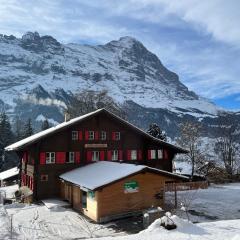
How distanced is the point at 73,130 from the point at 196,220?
1764cm

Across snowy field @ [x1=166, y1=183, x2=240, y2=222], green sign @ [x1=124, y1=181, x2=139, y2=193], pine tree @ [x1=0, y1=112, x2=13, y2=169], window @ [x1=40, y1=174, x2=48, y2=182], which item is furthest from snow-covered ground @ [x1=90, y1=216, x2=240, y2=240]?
pine tree @ [x1=0, y1=112, x2=13, y2=169]

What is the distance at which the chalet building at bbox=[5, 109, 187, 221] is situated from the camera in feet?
99.5

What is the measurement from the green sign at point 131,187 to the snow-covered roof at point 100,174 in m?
0.93

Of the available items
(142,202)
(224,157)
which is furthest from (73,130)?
(224,157)

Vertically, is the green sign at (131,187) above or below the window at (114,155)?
below

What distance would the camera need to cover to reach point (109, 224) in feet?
93.2

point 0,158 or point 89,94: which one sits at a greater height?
point 89,94

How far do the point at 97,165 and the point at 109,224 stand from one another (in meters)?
11.1

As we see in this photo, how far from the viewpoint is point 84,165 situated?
41781 millimetres

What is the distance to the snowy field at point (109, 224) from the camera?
2102cm

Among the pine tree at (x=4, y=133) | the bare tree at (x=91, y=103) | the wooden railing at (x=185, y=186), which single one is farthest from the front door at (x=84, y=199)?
the pine tree at (x=4, y=133)

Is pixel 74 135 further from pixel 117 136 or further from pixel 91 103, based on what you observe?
pixel 91 103

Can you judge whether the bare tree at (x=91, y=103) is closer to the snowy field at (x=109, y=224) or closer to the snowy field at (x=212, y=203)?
the snowy field at (x=212, y=203)

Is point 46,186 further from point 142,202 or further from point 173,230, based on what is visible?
point 173,230
